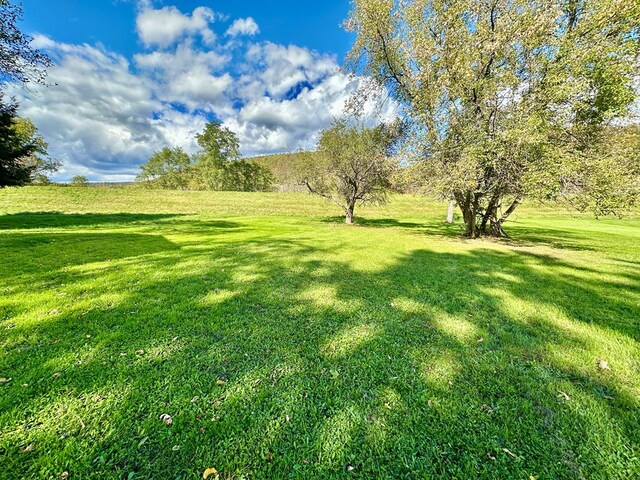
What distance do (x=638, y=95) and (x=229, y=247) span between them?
53.9 feet

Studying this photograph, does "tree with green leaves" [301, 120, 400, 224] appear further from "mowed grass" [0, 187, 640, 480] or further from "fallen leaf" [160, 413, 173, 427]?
"fallen leaf" [160, 413, 173, 427]

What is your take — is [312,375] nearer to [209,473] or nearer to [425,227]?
[209,473]

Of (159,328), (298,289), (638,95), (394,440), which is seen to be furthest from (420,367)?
(638,95)

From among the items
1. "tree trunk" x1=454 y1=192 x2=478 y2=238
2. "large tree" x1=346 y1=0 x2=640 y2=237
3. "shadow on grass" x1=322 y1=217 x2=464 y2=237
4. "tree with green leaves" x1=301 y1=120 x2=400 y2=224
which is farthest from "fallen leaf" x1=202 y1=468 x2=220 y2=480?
"shadow on grass" x1=322 y1=217 x2=464 y2=237

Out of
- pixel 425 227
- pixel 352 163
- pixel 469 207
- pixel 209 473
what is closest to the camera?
pixel 209 473

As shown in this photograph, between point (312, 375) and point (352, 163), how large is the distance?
55.9 feet

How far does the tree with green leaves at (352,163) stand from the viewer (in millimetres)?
17422

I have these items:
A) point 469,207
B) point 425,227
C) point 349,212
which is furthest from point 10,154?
point 425,227

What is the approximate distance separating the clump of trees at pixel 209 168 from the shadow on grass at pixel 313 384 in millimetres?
50011

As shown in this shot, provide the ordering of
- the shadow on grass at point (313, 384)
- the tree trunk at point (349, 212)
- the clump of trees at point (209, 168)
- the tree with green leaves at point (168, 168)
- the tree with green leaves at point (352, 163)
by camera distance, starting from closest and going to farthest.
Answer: the shadow on grass at point (313, 384), the tree with green leaves at point (352, 163), the tree trunk at point (349, 212), the clump of trees at point (209, 168), the tree with green leaves at point (168, 168)

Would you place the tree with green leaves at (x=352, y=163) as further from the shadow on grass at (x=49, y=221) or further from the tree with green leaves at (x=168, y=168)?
the tree with green leaves at (x=168, y=168)

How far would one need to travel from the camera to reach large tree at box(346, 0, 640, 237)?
9.09 metres

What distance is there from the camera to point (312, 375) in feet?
9.53

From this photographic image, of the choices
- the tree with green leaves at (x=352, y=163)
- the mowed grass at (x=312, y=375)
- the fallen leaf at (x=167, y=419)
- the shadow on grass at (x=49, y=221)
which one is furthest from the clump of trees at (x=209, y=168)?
the fallen leaf at (x=167, y=419)
